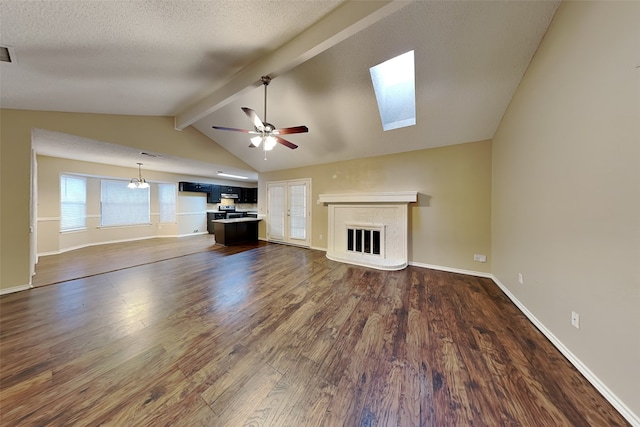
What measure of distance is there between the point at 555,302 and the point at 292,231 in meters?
5.29

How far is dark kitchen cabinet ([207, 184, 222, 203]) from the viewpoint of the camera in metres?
8.18

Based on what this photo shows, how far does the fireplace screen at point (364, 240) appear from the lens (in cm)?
438

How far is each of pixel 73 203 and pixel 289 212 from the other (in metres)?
5.75

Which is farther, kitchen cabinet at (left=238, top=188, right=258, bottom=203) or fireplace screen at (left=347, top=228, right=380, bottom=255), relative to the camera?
kitchen cabinet at (left=238, top=188, right=258, bottom=203)

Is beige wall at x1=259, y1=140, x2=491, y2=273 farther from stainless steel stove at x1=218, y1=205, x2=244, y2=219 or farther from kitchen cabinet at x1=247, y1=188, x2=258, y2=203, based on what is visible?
kitchen cabinet at x1=247, y1=188, x2=258, y2=203

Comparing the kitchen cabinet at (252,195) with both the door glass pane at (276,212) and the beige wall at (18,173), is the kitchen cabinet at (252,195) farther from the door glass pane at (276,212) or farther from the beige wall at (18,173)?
the beige wall at (18,173)

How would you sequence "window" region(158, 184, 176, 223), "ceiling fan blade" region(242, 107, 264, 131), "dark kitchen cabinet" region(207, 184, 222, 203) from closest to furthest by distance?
"ceiling fan blade" region(242, 107, 264, 131) < "window" region(158, 184, 176, 223) < "dark kitchen cabinet" region(207, 184, 222, 203)

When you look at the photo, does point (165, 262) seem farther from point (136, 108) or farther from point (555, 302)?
point (555, 302)

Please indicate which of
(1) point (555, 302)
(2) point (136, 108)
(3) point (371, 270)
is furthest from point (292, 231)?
(1) point (555, 302)

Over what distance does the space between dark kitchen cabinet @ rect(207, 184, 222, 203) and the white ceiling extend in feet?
14.8

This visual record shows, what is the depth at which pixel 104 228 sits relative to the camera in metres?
6.08

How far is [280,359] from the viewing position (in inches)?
65.7

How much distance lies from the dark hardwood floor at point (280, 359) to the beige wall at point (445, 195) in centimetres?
86

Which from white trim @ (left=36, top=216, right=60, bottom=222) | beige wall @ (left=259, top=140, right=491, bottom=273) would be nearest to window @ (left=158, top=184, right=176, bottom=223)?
white trim @ (left=36, top=216, right=60, bottom=222)
